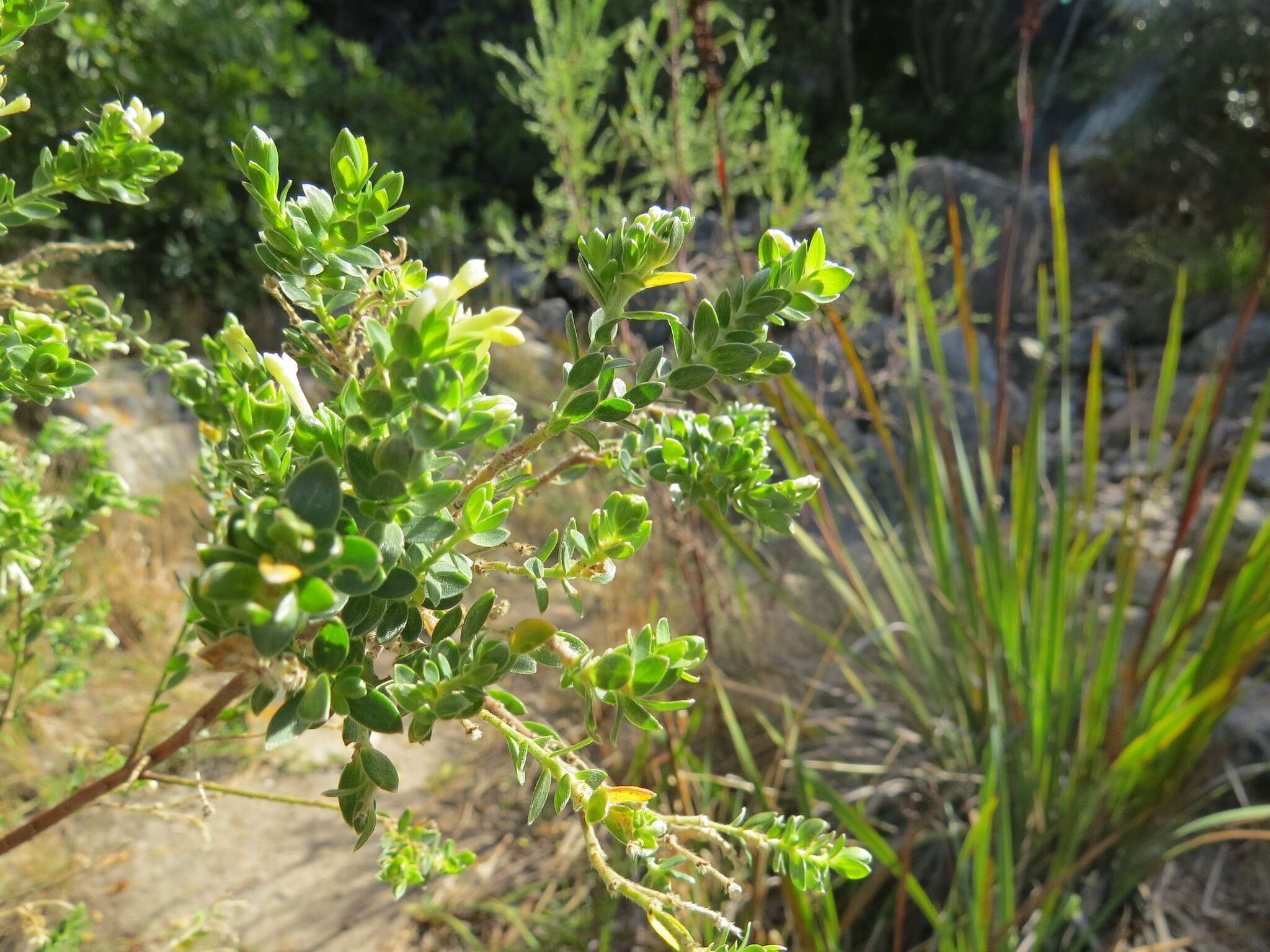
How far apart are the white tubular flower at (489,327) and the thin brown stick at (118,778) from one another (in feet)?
0.93

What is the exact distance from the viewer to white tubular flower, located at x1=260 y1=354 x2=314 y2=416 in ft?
0.99

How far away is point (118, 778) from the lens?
0.45m

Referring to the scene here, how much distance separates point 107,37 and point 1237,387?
525 cm

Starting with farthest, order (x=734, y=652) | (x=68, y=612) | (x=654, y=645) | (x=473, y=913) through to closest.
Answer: (x=68, y=612) < (x=734, y=652) < (x=473, y=913) < (x=654, y=645)

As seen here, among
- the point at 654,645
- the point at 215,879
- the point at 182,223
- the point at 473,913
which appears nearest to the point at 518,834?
the point at 473,913

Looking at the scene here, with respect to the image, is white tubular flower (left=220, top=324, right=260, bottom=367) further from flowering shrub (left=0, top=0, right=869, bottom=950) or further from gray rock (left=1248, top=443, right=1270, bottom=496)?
gray rock (left=1248, top=443, right=1270, bottom=496)

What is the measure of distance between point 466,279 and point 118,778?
1.34ft

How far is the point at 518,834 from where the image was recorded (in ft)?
4.83

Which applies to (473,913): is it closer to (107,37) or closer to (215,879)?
(215,879)

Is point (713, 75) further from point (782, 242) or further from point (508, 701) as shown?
point (508, 701)

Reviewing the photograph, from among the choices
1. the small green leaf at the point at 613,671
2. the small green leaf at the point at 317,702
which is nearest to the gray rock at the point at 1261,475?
the small green leaf at the point at 613,671

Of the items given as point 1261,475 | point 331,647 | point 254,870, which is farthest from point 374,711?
point 1261,475

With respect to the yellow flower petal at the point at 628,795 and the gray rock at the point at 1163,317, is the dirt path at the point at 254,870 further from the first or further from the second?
the gray rock at the point at 1163,317

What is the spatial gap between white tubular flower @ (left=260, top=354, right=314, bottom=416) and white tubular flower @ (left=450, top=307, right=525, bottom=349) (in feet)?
0.30
